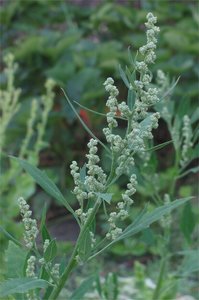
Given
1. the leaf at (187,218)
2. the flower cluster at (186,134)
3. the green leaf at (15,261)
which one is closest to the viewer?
the green leaf at (15,261)

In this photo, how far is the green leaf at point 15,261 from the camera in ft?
4.48

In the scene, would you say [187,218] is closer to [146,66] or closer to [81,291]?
[81,291]

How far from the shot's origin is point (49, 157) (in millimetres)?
4926

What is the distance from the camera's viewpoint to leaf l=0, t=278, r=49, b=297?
111 cm

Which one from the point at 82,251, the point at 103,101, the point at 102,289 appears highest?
the point at 103,101

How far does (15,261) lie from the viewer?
1385 mm

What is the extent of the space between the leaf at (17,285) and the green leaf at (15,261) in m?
0.19

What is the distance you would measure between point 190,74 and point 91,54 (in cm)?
70

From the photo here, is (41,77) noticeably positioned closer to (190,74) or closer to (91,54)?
(91,54)

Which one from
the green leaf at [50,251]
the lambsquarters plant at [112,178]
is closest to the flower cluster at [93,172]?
the lambsquarters plant at [112,178]

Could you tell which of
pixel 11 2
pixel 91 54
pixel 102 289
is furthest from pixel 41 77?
pixel 102 289

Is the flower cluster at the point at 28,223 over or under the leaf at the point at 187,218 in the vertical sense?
over

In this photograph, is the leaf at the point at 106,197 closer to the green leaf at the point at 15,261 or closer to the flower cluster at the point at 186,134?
the green leaf at the point at 15,261

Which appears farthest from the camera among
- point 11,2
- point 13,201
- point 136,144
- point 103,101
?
point 11,2
